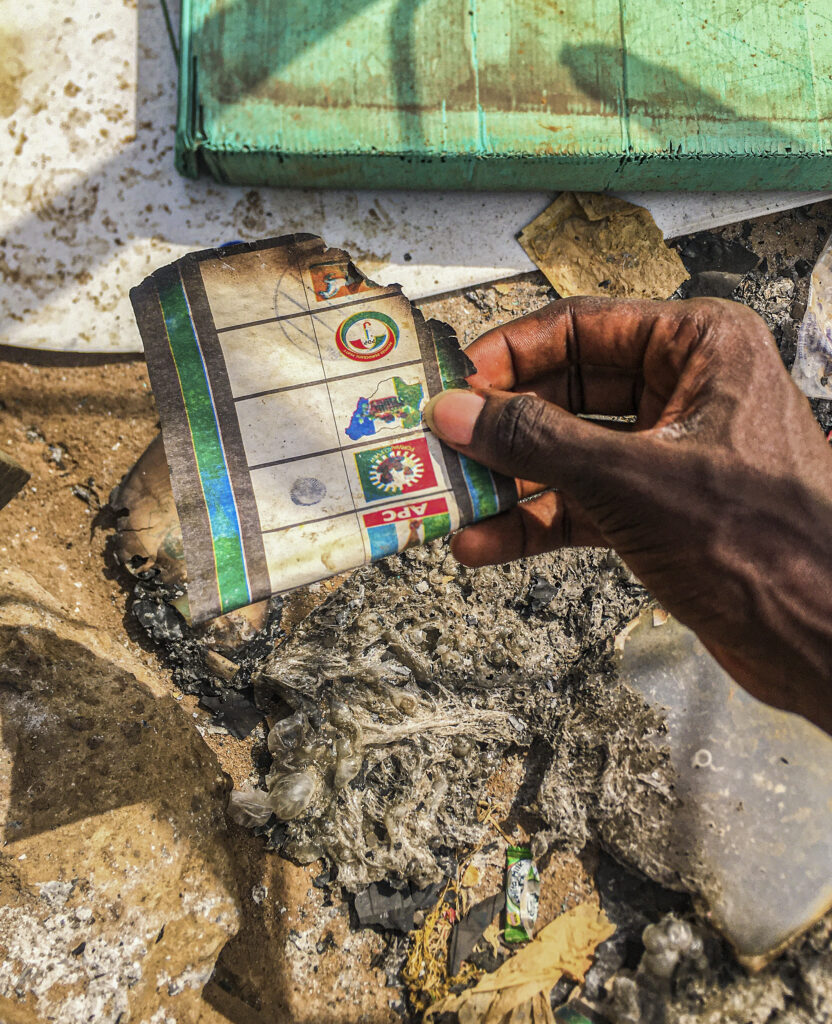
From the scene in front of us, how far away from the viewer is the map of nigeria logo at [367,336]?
1.59m

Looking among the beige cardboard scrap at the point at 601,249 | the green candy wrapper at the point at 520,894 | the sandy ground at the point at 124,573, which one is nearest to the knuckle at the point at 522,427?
the sandy ground at the point at 124,573

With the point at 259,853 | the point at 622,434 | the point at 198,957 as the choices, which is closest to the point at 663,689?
the point at 622,434

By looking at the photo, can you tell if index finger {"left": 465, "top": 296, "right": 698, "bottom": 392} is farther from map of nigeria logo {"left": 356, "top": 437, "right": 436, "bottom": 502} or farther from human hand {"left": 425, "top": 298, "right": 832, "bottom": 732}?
map of nigeria logo {"left": 356, "top": 437, "right": 436, "bottom": 502}

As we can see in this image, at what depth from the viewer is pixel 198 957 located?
1.83m

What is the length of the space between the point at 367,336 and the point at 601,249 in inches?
50.6

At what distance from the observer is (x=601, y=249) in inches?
96.5

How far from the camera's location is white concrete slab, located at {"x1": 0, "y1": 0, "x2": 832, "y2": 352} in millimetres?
2357

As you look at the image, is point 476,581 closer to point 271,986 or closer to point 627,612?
point 627,612

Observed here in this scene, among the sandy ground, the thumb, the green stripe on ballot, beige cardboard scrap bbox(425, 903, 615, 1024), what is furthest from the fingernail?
beige cardboard scrap bbox(425, 903, 615, 1024)

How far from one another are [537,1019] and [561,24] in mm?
3081

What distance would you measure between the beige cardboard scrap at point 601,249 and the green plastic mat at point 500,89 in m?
0.14

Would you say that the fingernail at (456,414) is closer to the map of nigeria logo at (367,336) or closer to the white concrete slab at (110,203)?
the map of nigeria logo at (367,336)

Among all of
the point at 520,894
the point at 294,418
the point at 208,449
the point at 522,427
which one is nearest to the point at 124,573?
the point at 208,449

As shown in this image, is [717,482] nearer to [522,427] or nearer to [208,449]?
[522,427]
